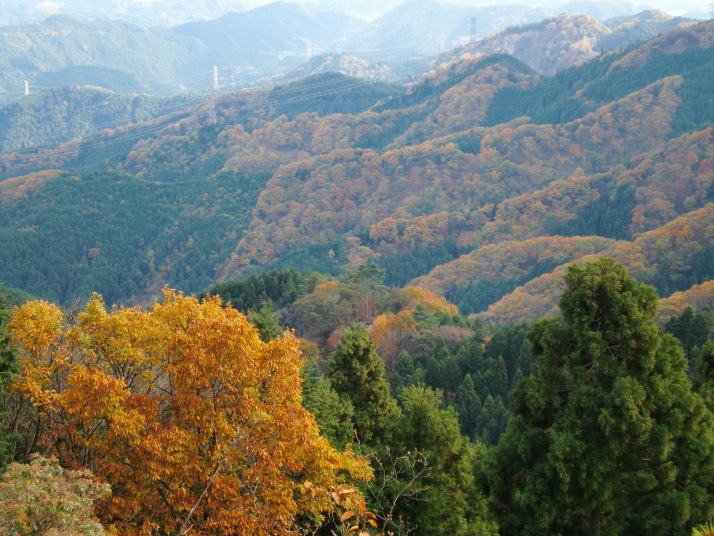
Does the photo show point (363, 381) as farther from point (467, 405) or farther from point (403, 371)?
point (403, 371)

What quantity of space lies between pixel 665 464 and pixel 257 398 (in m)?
10.3

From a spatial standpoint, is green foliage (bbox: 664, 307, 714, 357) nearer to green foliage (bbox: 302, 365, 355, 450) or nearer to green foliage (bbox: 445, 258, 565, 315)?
green foliage (bbox: 302, 365, 355, 450)

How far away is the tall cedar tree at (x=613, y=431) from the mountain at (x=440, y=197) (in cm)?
7499

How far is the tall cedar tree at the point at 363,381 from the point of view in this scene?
25109 millimetres

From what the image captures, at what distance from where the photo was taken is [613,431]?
15.8 metres

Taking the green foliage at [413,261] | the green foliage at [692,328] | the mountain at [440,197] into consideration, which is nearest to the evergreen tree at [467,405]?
the green foliage at [692,328]

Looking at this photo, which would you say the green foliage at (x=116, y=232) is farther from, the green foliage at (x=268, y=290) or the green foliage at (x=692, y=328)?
the green foliage at (x=692, y=328)

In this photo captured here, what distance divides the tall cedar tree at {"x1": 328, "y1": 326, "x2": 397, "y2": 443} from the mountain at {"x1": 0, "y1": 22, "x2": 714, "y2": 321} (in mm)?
67861

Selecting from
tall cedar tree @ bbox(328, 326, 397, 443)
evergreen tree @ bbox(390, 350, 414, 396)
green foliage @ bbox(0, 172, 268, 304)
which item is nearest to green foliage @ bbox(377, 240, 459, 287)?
green foliage @ bbox(0, 172, 268, 304)

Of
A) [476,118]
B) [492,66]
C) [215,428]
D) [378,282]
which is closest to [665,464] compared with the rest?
[215,428]

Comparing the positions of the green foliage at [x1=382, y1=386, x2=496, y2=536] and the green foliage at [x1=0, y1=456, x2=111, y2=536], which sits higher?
the green foliage at [x1=0, y1=456, x2=111, y2=536]

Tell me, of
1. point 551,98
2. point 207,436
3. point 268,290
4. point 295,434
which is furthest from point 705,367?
point 551,98

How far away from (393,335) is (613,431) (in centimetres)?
4025

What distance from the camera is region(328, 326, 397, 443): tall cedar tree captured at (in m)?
25.1
